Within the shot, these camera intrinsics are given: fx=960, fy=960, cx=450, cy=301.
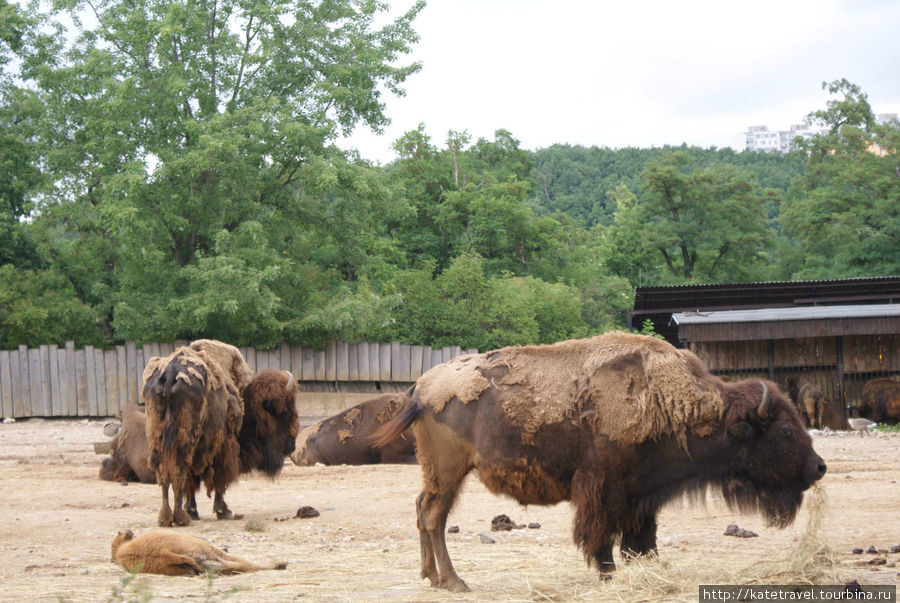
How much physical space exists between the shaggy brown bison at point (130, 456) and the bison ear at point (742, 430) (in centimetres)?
981

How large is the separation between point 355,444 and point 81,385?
11381 millimetres

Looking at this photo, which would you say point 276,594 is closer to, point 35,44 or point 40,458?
point 40,458

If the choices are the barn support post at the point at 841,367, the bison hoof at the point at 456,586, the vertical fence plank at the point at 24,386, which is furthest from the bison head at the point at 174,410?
the barn support post at the point at 841,367

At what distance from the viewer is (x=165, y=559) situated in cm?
746

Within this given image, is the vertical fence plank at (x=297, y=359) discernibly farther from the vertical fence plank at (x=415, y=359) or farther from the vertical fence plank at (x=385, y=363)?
the vertical fence plank at (x=415, y=359)

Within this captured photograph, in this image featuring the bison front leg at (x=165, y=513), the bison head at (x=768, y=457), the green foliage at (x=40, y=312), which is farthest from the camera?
the green foliage at (x=40, y=312)

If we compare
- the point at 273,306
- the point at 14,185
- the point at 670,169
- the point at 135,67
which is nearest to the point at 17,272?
the point at 14,185

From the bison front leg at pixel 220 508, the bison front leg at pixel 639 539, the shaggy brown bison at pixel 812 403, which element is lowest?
the shaggy brown bison at pixel 812 403

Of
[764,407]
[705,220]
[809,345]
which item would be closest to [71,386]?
[809,345]

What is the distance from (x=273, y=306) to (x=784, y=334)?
1248cm

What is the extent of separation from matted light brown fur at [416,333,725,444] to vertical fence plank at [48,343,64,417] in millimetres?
20120

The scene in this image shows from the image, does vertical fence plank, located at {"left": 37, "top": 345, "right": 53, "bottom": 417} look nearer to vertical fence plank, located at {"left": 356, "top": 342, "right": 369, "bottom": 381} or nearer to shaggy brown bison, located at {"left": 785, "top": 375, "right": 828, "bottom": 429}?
vertical fence plank, located at {"left": 356, "top": 342, "right": 369, "bottom": 381}

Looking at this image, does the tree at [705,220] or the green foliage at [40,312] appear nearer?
the green foliage at [40,312]

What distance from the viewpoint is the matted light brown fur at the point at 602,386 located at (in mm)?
6938
